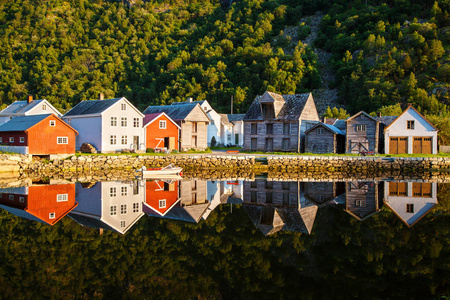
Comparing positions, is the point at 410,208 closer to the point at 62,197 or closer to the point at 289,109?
the point at 62,197

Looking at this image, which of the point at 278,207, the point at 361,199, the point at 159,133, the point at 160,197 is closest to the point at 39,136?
the point at 159,133

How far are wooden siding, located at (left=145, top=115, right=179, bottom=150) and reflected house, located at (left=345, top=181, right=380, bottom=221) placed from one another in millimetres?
21544

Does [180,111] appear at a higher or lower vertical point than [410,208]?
higher

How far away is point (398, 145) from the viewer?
134ft

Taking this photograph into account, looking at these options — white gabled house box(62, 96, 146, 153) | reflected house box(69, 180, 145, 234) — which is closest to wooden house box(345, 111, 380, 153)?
white gabled house box(62, 96, 146, 153)

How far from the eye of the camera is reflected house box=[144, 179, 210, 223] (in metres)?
16.2

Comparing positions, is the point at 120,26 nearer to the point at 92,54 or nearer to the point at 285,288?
the point at 92,54

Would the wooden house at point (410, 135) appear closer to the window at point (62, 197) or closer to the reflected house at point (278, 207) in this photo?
the reflected house at point (278, 207)

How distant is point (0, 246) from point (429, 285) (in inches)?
469

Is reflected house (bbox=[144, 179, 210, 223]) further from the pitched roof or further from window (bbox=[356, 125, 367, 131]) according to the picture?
window (bbox=[356, 125, 367, 131])

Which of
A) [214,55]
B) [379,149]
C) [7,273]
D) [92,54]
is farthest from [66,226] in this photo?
[92,54]

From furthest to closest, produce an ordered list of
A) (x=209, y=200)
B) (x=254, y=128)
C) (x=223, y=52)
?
(x=223, y=52) < (x=254, y=128) < (x=209, y=200)

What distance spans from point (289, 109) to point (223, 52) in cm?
6923

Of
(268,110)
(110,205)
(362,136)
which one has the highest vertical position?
(268,110)
